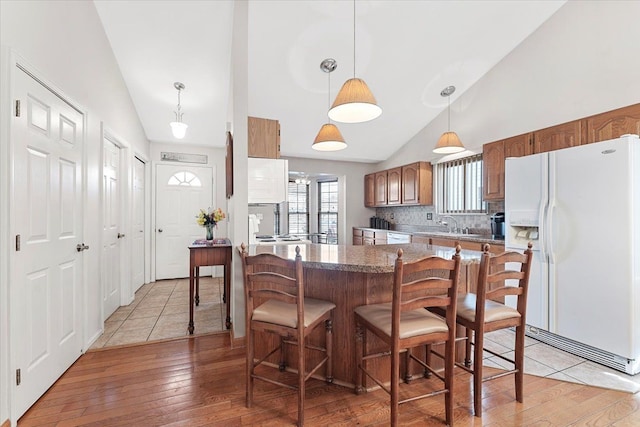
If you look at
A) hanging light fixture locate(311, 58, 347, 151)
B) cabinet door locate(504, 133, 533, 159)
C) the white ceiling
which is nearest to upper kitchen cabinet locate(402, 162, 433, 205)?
the white ceiling

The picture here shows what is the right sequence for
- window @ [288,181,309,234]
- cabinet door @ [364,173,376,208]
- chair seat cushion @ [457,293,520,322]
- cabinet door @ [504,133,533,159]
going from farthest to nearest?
window @ [288,181,309,234] < cabinet door @ [364,173,376,208] < cabinet door @ [504,133,533,159] < chair seat cushion @ [457,293,520,322]

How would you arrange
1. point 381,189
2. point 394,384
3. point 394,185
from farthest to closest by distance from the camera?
1. point 381,189
2. point 394,185
3. point 394,384

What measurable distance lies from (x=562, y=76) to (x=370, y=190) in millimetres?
3896

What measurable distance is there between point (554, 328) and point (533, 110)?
2679mm

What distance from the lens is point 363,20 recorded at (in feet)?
10.6

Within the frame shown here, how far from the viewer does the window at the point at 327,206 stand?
25.8ft

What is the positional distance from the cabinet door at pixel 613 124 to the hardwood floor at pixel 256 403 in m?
2.25

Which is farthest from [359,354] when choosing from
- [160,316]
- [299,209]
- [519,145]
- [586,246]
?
[299,209]

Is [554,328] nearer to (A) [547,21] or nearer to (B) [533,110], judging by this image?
(B) [533,110]

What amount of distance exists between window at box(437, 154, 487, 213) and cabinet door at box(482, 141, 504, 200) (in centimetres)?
42

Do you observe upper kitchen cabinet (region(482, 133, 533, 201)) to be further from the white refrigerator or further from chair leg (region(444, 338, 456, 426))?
chair leg (region(444, 338, 456, 426))

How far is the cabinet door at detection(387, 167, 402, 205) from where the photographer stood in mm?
5780

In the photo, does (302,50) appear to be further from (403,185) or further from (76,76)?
(403,185)

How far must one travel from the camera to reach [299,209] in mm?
8125
